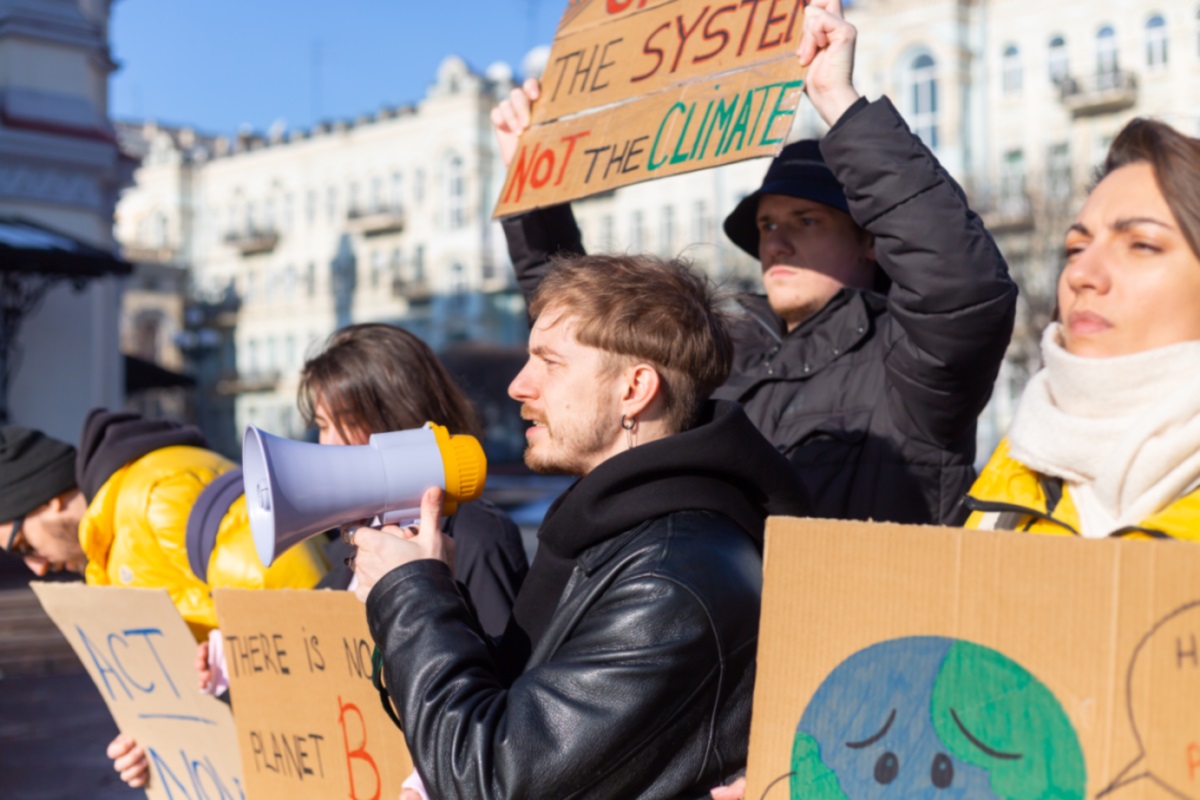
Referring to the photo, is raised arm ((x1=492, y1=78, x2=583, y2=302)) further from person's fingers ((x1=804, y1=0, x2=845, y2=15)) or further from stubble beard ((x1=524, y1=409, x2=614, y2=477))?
stubble beard ((x1=524, y1=409, x2=614, y2=477))

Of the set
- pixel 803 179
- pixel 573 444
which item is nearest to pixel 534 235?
pixel 803 179

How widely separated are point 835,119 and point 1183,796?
4.84 feet

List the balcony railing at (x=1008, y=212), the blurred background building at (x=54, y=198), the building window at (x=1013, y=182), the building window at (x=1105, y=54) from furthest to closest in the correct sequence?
1. the building window at (x=1105, y=54)
2. the building window at (x=1013, y=182)
3. the balcony railing at (x=1008, y=212)
4. the blurred background building at (x=54, y=198)

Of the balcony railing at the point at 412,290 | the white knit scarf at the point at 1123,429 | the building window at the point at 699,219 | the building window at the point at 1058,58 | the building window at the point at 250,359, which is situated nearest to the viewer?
the white knit scarf at the point at 1123,429

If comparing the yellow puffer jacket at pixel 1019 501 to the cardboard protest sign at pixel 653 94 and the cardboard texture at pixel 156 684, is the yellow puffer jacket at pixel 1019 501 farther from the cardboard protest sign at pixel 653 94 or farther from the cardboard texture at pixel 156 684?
the cardboard texture at pixel 156 684

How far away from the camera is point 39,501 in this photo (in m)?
4.03

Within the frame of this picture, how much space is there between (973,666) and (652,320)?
0.86m

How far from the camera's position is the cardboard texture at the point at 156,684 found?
3041 mm

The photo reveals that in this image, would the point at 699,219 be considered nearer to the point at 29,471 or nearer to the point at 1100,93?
the point at 1100,93

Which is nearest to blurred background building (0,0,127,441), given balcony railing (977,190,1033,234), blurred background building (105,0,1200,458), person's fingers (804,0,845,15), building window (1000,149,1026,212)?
blurred background building (105,0,1200,458)

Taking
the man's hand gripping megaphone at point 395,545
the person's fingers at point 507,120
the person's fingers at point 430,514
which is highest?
the person's fingers at point 507,120

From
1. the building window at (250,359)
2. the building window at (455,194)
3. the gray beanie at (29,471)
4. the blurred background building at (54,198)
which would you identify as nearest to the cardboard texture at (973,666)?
the gray beanie at (29,471)

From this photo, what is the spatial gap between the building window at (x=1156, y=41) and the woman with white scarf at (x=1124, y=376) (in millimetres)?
35447

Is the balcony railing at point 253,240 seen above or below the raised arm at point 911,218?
above
